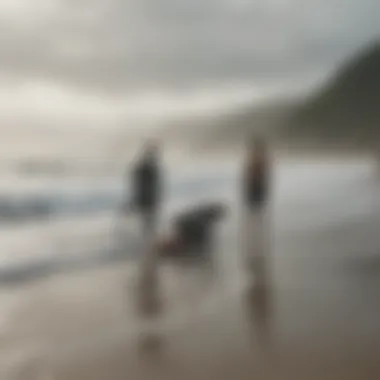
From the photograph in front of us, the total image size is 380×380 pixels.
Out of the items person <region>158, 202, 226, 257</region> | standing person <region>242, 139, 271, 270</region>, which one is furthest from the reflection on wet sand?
person <region>158, 202, 226, 257</region>

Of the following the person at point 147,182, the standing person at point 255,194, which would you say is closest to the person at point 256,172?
the standing person at point 255,194

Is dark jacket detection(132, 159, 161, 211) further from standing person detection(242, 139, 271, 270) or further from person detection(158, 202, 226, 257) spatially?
standing person detection(242, 139, 271, 270)

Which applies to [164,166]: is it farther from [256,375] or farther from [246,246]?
[256,375]

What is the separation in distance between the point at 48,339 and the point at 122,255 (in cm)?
40

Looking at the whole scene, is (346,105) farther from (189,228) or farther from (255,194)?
(189,228)

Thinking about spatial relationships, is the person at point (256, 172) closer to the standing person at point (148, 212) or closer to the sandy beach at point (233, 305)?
the sandy beach at point (233, 305)

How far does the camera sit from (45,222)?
185cm

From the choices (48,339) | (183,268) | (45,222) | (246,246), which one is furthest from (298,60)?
(48,339)

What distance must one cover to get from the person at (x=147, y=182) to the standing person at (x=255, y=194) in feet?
0.83

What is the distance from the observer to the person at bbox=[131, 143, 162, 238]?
1800 millimetres

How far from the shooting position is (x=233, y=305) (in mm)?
1837

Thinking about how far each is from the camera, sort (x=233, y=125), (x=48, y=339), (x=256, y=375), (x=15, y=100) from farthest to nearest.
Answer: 1. (x=233, y=125)
2. (x=15, y=100)
3. (x=48, y=339)
4. (x=256, y=375)

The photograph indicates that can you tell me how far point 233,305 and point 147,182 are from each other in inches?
16.5

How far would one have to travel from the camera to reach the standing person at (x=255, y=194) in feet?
6.09
